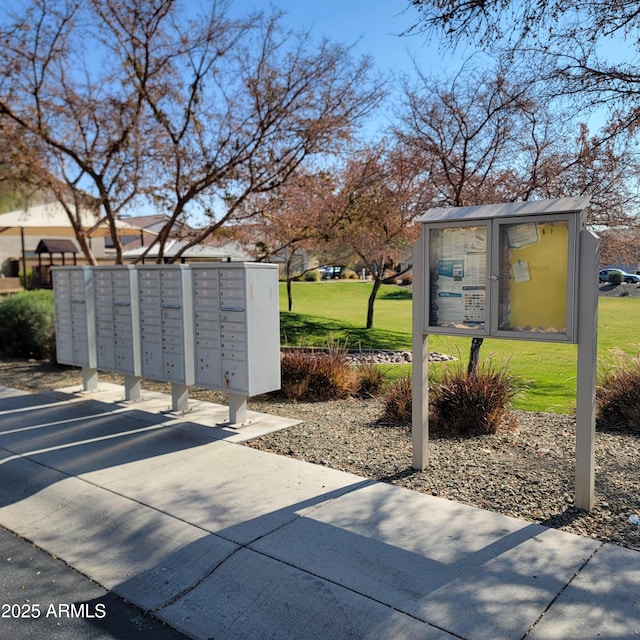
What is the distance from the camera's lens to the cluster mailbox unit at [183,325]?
275 inches

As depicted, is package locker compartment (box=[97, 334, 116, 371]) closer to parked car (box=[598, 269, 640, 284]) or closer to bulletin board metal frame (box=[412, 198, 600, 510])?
bulletin board metal frame (box=[412, 198, 600, 510])

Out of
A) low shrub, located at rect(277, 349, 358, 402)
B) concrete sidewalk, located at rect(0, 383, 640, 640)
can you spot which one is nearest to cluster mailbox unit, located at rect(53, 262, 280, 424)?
concrete sidewalk, located at rect(0, 383, 640, 640)

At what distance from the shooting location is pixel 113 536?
455 centimetres

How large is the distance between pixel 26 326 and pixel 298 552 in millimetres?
11207

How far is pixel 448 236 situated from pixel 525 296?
85 cm

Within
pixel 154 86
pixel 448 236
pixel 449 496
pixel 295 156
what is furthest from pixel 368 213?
pixel 449 496

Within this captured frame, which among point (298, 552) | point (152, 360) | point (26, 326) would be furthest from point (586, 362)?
point (26, 326)

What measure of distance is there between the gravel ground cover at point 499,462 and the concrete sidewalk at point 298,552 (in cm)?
26

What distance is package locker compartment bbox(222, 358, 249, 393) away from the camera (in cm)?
692

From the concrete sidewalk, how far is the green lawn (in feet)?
12.2

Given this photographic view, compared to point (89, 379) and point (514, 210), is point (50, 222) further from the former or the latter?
point (514, 210)

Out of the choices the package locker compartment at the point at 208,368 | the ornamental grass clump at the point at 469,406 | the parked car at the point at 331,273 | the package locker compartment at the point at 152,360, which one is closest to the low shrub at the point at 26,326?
the package locker compartment at the point at 152,360

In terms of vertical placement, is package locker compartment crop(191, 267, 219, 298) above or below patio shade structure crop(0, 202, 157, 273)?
below

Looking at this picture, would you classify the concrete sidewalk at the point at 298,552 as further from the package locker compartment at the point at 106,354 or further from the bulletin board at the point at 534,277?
the package locker compartment at the point at 106,354
